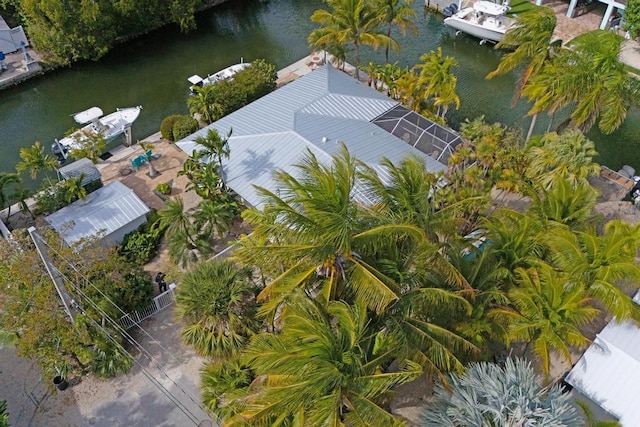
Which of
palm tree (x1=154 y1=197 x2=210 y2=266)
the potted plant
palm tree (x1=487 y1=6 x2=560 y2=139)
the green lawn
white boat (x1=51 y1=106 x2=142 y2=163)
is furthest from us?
the green lawn

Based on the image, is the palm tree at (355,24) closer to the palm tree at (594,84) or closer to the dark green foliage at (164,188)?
the palm tree at (594,84)

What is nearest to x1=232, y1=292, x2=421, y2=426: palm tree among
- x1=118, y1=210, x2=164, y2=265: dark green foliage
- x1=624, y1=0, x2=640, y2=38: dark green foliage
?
x1=118, y1=210, x2=164, y2=265: dark green foliage

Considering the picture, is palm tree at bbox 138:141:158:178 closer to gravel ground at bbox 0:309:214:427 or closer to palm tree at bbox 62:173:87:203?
palm tree at bbox 62:173:87:203

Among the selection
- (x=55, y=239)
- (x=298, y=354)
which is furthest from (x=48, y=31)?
(x=298, y=354)

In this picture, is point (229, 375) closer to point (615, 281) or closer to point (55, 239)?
point (55, 239)

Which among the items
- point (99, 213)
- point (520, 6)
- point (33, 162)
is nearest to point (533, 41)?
point (520, 6)

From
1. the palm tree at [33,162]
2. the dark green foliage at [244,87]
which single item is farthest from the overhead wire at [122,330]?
the dark green foliage at [244,87]
